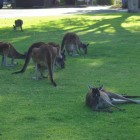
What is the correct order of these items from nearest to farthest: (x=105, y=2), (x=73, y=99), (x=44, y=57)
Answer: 1. (x=73, y=99)
2. (x=44, y=57)
3. (x=105, y=2)

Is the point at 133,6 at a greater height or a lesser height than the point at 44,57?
lesser

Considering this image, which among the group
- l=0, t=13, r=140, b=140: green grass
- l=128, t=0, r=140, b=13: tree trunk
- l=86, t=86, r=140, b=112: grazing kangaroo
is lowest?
l=128, t=0, r=140, b=13: tree trunk

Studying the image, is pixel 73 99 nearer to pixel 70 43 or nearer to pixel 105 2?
pixel 70 43

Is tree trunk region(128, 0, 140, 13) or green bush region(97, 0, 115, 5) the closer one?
tree trunk region(128, 0, 140, 13)

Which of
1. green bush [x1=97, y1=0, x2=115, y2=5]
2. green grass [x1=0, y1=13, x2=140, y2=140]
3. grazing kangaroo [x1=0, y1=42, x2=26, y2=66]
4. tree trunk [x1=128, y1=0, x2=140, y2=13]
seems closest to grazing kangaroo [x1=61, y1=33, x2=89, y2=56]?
green grass [x1=0, y1=13, x2=140, y2=140]

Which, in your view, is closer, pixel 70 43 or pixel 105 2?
pixel 70 43

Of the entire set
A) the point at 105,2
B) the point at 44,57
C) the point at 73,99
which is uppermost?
the point at 44,57

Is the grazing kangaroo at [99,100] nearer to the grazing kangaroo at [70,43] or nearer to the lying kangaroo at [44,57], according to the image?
the lying kangaroo at [44,57]

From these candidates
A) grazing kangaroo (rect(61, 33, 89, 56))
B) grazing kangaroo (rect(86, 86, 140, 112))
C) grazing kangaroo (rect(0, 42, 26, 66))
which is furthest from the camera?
grazing kangaroo (rect(61, 33, 89, 56))

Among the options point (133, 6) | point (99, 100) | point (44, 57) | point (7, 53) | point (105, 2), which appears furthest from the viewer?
point (105, 2)

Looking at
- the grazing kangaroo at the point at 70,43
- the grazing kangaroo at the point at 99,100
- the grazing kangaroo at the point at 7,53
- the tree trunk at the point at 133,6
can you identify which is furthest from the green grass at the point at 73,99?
the tree trunk at the point at 133,6

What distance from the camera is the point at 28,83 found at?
34.3ft

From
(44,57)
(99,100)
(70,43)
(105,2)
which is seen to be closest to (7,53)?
(44,57)

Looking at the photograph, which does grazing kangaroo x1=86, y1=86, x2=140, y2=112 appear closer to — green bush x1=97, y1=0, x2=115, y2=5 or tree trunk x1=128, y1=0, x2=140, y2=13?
tree trunk x1=128, y1=0, x2=140, y2=13
